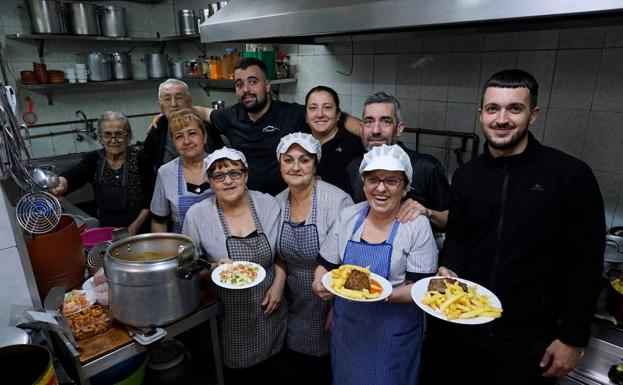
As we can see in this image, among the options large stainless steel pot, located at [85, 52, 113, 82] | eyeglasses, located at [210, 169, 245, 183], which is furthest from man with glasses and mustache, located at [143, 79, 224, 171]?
large stainless steel pot, located at [85, 52, 113, 82]

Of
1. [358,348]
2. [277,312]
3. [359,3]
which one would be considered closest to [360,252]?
[358,348]

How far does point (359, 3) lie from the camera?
1.79 meters

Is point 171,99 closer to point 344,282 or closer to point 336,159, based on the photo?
point 336,159

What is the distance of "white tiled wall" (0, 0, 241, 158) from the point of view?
12.6ft

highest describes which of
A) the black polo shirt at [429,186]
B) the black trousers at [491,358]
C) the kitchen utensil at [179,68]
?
the kitchen utensil at [179,68]

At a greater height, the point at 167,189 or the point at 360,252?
the point at 167,189

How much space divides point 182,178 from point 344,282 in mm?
1144

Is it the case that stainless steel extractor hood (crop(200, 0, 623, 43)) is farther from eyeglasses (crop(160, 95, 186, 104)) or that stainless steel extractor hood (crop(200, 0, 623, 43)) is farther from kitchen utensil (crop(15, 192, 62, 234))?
kitchen utensil (crop(15, 192, 62, 234))

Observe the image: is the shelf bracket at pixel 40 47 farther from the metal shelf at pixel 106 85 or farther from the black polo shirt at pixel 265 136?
the black polo shirt at pixel 265 136

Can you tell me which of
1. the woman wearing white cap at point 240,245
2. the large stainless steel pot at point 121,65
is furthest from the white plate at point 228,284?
the large stainless steel pot at point 121,65

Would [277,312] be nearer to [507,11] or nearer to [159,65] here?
[507,11]

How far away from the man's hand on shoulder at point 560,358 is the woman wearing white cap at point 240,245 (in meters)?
1.15

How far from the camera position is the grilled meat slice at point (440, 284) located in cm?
142

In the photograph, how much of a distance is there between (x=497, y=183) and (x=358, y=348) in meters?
0.89
